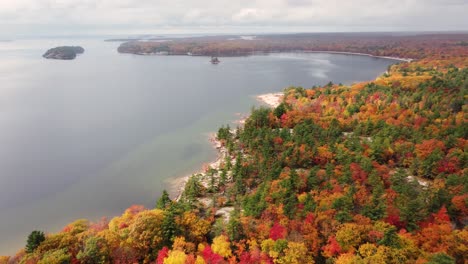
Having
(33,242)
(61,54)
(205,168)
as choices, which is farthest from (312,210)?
(61,54)

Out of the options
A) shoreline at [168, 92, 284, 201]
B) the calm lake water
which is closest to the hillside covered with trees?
shoreline at [168, 92, 284, 201]

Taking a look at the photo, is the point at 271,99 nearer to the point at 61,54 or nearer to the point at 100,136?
the point at 100,136

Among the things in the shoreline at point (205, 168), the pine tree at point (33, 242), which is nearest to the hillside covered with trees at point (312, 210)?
the pine tree at point (33, 242)

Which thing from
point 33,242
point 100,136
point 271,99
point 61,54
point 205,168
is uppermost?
point 61,54

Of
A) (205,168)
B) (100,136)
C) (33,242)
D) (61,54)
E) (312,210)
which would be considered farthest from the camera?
(61,54)

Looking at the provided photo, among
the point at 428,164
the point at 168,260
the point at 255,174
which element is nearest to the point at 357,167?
the point at 428,164

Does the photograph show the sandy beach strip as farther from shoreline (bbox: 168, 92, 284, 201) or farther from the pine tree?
the pine tree
